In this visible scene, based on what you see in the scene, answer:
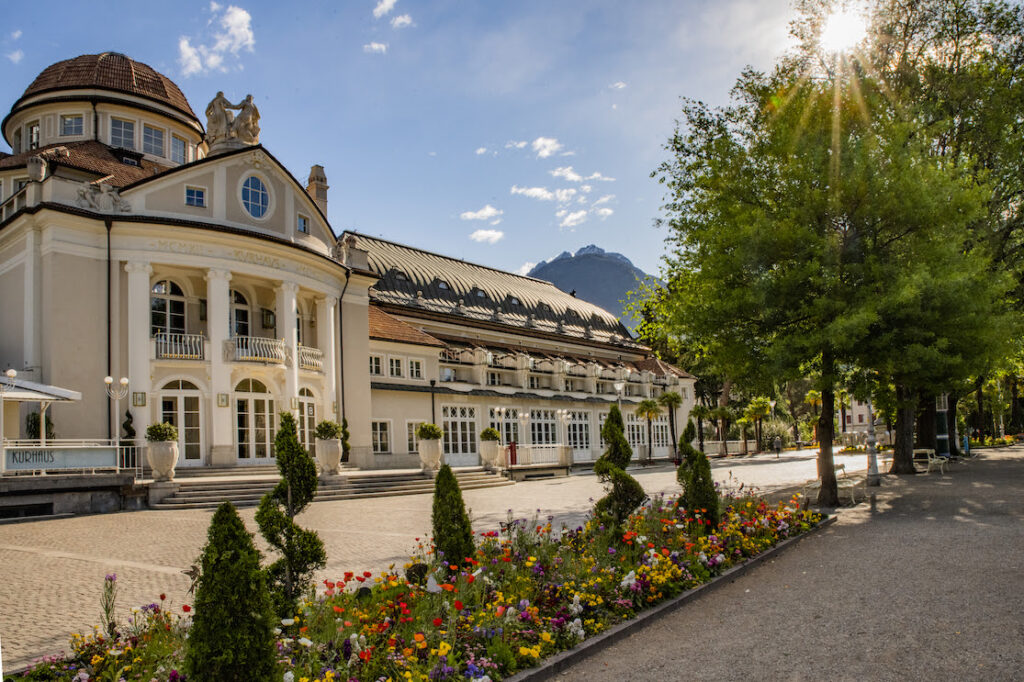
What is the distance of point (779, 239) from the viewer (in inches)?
651

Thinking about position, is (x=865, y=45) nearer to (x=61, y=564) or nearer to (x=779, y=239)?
(x=779, y=239)

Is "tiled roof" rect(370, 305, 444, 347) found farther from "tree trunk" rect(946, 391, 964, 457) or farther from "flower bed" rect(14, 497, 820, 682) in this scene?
"flower bed" rect(14, 497, 820, 682)

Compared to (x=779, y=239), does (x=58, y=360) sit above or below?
below

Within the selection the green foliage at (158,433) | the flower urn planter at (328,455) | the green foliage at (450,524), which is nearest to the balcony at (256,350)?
the flower urn planter at (328,455)

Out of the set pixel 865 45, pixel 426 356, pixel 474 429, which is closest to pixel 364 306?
pixel 426 356

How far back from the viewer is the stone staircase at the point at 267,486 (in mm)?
20344

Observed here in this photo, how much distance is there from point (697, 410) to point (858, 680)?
52.0 m

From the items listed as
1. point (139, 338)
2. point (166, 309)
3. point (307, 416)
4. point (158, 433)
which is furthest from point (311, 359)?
point (158, 433)

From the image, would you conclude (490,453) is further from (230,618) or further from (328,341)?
(230,618)

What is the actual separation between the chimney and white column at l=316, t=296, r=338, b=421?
310 inches

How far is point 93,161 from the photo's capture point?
29.4m

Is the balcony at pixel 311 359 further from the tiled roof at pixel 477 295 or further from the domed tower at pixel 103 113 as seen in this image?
the domed tower at pixel 103 113

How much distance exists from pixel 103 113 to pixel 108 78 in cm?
163

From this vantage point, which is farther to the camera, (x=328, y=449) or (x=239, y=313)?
(x=239, y=313)
